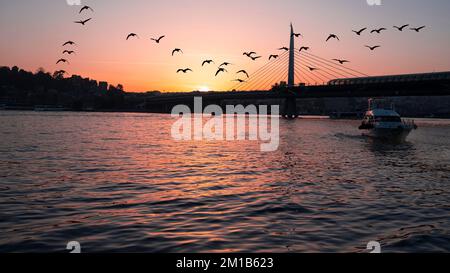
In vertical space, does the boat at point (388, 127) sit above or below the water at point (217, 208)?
above

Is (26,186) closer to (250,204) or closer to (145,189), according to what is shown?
(145,189)

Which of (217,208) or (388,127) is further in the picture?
(388,127)

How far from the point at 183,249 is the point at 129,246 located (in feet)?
4.00

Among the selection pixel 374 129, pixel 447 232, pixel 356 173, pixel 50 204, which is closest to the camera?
pixel 447 232

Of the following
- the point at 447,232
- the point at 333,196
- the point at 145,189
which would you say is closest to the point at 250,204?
the point at 333,196

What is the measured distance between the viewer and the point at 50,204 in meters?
13.3

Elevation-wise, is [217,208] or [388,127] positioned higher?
[388,127]

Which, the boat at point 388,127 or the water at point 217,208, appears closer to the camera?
the water at point 217,208

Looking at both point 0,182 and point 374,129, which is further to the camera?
point 374,129

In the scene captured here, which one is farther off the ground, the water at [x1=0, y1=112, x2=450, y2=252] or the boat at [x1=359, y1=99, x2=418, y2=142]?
the boat at [x1=359, y1=99, x2=418, y2=142]

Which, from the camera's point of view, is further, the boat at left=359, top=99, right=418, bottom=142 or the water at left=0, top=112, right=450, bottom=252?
the boat at left=359, top=99, right=418, bottom=142
